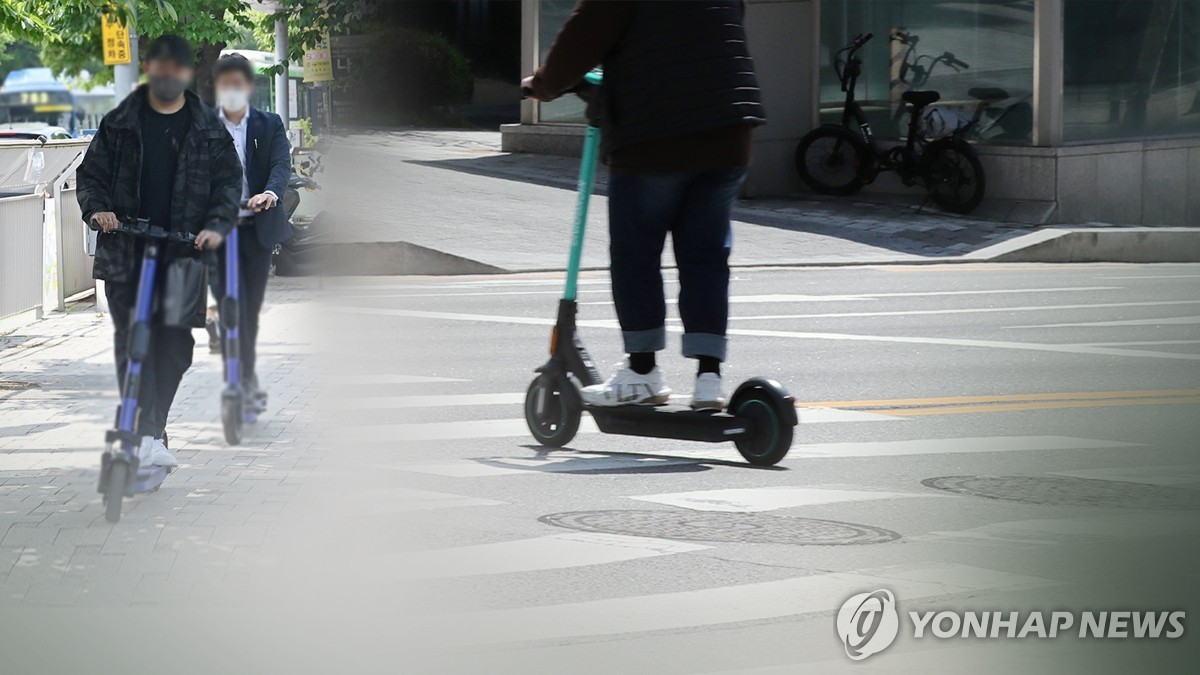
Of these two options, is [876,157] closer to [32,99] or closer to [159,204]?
[159,204]

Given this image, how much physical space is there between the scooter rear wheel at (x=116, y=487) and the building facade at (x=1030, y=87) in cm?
1907

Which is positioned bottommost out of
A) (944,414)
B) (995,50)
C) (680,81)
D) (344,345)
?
(944,414)

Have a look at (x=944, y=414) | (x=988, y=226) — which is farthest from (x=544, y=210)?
(x=944, y=414)

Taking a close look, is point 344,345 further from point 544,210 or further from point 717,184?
point 544,210

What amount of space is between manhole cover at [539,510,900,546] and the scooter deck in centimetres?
49

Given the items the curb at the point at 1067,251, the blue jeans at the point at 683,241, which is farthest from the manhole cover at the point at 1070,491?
the curb at the point at 1067,251

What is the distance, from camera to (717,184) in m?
3.74

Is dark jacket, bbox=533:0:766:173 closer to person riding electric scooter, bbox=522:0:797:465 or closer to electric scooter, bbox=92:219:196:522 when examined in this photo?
person riding electric scooter, bbox=522:0:797:465

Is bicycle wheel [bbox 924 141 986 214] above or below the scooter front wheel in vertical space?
above

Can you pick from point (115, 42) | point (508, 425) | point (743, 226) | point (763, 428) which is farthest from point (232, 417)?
point (743, 226)

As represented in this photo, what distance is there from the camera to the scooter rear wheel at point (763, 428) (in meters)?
4.86

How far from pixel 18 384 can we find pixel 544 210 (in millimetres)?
13678

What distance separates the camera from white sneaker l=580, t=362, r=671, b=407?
4840 mm

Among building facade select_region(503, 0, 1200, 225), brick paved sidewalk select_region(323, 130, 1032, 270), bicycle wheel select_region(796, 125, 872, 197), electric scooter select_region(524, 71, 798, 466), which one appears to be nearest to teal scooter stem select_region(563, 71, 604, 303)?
electric scooter select_region(524, 71, 798, 466)
